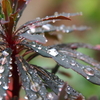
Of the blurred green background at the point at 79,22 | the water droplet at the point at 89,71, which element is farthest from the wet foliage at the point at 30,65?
the blurred green background at the point at 79,22

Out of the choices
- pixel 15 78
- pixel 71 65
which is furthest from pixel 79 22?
pixel 71 65

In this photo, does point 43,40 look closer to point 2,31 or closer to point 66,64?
point 66,64

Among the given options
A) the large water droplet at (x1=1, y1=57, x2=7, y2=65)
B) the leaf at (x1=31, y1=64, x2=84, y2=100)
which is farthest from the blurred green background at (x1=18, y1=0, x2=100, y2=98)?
the large water droplet at (x1=1, y1=57, x2=7, y2=65)

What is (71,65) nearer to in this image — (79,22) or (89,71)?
(89,71)

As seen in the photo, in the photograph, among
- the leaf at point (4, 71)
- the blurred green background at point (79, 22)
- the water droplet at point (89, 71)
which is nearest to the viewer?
the leaf at point (4, 71)

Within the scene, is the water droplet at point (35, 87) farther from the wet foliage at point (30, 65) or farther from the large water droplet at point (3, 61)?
the large water droplet at point (3, 61)

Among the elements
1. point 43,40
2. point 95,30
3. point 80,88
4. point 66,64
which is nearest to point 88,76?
point 66,64

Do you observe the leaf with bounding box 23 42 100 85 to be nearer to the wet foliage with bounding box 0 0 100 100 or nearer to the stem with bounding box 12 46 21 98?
the wet foliage with bounding box 0 0 100 100

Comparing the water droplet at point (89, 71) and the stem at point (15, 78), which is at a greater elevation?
the water droplet at point (89, 71)
